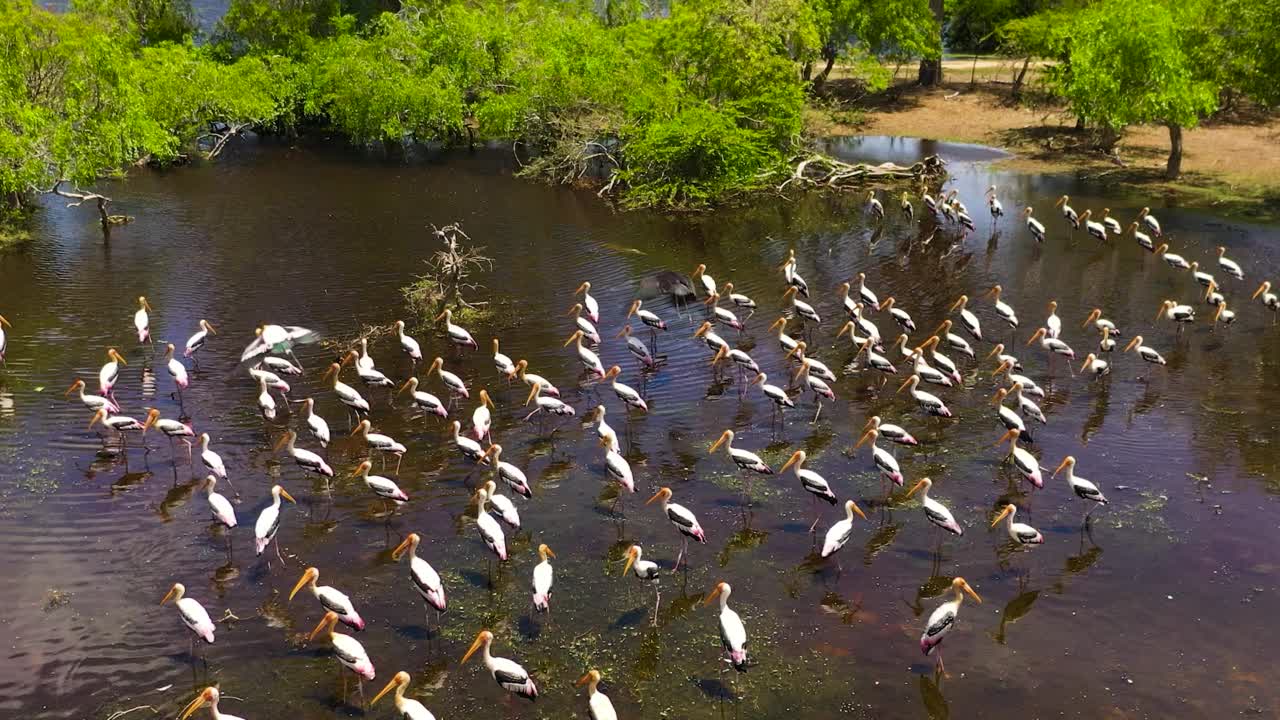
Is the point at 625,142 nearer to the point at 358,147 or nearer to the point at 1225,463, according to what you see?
the point at 358,147

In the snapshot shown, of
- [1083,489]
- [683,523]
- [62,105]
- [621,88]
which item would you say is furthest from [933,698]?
[62,105]

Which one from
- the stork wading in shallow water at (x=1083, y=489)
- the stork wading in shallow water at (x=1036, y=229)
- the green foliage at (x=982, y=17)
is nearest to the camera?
the stork wading in shallow water at (x=1083, y=489)

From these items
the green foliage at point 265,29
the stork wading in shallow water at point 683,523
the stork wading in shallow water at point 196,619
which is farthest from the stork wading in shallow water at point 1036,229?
the green foliage at point 265,29

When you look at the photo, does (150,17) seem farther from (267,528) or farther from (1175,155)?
(1175,155)

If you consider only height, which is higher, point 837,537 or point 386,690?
point 837,537

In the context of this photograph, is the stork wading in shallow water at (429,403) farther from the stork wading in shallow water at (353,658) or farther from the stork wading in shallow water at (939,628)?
the stork wading in shallow water at (939,628)

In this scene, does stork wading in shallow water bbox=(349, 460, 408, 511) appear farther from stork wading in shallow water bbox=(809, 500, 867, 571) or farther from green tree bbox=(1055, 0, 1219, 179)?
green tree bbox=(1055, 0, 1219, 179)
